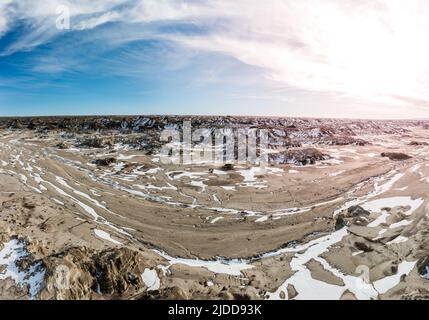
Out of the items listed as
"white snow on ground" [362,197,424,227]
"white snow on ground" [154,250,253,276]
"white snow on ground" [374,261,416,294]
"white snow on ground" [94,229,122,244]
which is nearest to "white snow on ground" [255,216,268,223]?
"white snow on ground" [154,250,253,276]

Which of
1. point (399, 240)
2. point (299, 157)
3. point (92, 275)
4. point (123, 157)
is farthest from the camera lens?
point (123, 157)

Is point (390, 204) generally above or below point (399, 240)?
above

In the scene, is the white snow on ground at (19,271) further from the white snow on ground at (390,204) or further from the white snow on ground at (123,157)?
the white snow on ground at (123,157)

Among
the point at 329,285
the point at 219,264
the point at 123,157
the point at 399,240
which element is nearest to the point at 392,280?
the point at 329,285

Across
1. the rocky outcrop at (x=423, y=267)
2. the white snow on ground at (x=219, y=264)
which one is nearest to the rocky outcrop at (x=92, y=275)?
the white snow on ground at (x=219, y=264)

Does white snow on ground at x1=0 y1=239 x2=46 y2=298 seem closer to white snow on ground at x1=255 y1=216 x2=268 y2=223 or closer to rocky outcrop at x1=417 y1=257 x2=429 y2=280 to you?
white snow on ground at x1=255 y1=216 x2=268 y2=223

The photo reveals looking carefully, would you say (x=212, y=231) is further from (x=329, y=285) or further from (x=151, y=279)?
(x=329, y=285)
